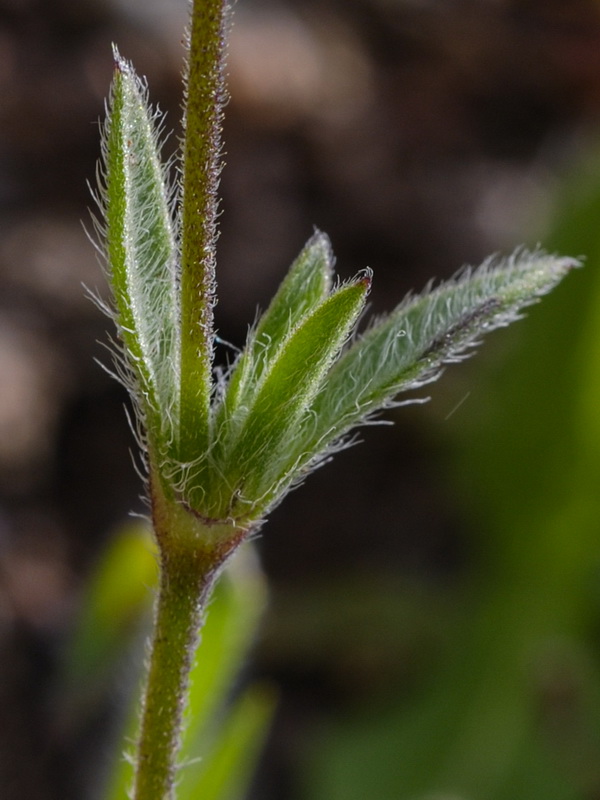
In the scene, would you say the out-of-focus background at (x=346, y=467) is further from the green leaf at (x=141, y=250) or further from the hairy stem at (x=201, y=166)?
the hairy stem at (x=201, y=166)

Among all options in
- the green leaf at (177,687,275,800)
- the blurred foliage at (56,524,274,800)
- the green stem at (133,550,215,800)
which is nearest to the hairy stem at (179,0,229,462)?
the green stem at (133,550,215,800)

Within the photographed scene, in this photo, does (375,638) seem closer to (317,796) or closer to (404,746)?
(404,746)

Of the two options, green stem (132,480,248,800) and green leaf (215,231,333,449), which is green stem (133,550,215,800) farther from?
green leaf (215,231,333,449)

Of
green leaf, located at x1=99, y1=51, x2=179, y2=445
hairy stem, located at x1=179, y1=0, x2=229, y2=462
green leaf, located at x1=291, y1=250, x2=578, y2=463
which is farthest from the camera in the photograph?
green leaf, located at x1=291, y1=250, x2=578, y2=463

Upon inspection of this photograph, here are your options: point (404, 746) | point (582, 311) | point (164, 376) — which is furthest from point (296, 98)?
point (164, 376)

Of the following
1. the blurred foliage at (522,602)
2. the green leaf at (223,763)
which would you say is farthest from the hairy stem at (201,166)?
the blurred foliage at (522,602)

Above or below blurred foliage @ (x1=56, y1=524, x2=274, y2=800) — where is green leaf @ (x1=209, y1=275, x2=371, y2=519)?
above
